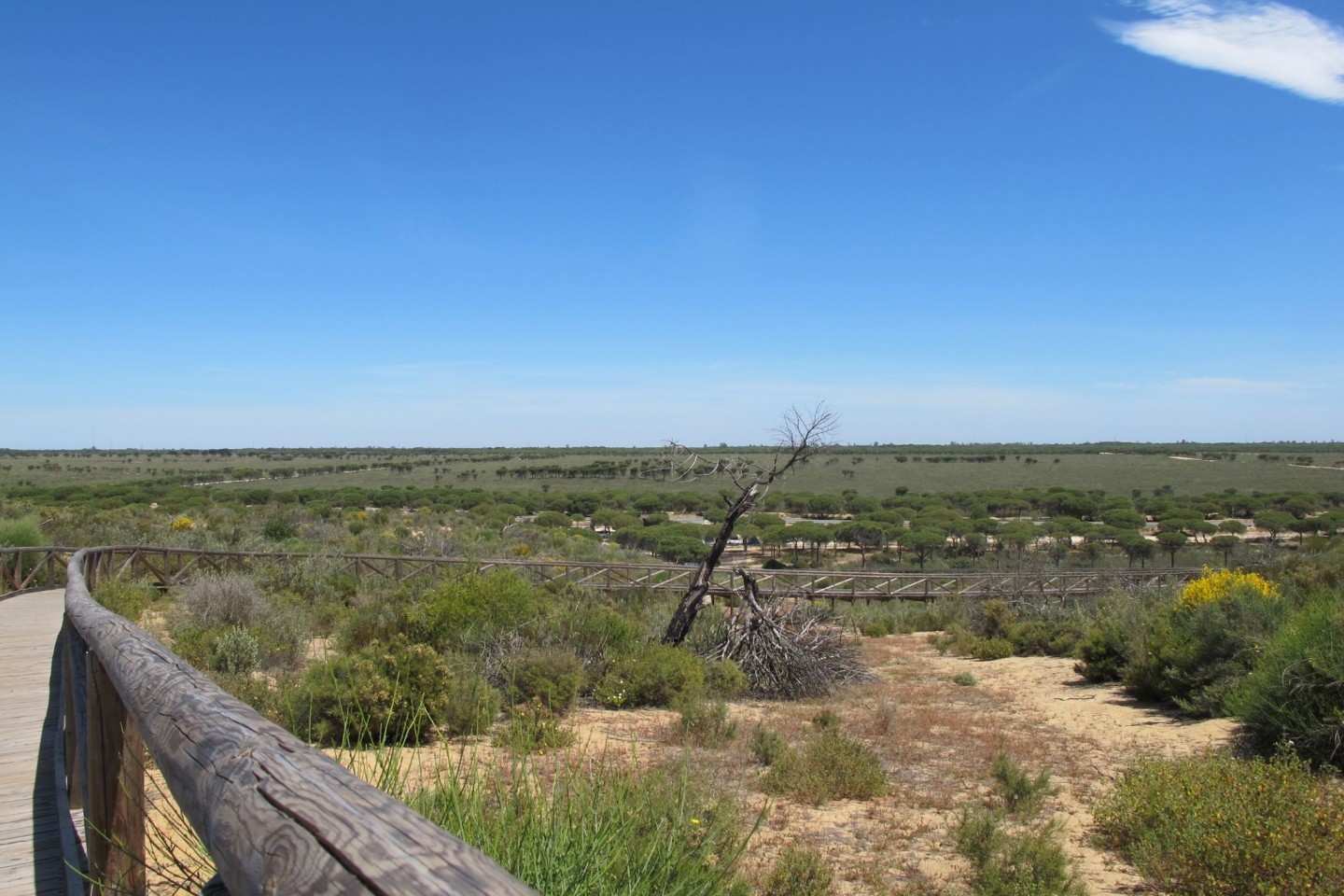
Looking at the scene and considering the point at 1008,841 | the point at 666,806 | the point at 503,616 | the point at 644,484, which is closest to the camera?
the point at 666,806

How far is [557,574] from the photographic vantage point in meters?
24.5

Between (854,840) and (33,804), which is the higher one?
(33,804)

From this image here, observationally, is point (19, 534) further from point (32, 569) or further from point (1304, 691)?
point (1304, 691)

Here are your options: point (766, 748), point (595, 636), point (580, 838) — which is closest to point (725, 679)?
point (595, 636)

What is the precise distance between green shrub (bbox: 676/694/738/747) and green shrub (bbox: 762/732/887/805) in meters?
0.81

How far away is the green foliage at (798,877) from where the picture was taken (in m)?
6.24

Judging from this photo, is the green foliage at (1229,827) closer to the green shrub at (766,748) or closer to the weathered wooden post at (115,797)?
the green shrub at (766,748)

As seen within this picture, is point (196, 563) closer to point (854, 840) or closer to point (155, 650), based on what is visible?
point (854, 840)

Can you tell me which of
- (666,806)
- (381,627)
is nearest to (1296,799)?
(666,806)

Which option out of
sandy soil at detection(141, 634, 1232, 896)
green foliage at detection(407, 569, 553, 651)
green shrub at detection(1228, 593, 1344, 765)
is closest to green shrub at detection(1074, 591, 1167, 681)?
sandy soil at detection(141, 634, 1232, 896)

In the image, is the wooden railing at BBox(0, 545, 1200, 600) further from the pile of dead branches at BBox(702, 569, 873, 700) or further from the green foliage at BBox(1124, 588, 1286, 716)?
the green foliage at BBox(1124, 588, 1286, 716)

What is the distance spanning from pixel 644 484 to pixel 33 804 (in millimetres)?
81298

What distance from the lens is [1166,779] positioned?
747 centimetres

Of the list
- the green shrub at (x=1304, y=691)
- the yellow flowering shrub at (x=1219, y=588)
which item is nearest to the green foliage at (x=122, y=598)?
the green shrub at (x=1304, y=691)
